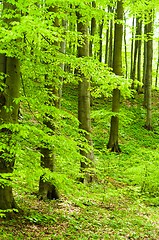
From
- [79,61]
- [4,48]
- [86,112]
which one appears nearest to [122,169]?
[86,112]

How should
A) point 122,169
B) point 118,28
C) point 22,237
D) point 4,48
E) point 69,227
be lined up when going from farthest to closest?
point 118,28
point 122,169
point 69,227
point 22,237
point 4,48

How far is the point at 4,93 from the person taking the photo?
556cm

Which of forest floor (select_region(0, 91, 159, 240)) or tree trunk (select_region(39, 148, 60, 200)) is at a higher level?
tree trunk (select_region(39, 148, 60, 200))

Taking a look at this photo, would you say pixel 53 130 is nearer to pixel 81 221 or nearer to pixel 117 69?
pixel 81 221

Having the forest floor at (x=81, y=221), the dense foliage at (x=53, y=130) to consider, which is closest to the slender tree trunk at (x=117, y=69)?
the dense foliage at (x=53, y=130)

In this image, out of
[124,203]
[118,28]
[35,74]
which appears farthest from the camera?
[118,28]

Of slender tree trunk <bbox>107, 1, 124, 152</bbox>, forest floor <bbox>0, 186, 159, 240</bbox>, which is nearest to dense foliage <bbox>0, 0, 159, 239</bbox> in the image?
forest floor <bbox>0, 186, 159, 240</bbox>

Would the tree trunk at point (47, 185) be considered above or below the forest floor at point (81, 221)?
above

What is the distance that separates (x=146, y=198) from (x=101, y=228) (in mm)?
3388

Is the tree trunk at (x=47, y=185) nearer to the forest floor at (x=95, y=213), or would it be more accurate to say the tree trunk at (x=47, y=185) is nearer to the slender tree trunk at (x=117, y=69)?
the forest floor at (x=95, y=213)

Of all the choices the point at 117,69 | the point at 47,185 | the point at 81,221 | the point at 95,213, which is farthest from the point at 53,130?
the point at 117,69

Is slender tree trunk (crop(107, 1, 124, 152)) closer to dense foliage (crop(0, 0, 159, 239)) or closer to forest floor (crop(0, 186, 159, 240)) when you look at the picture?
dense foliage (crop(0, 0, 159, 239))

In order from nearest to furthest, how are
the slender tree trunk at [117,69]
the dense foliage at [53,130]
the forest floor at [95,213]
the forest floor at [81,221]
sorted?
the dense foliage at [53,130] < the forest floor at [81,221] < the forest floor at [95,213] < the slender tree trunk at [117,69]

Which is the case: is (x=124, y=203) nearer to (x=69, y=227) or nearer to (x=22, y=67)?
(x=69, y=227)
